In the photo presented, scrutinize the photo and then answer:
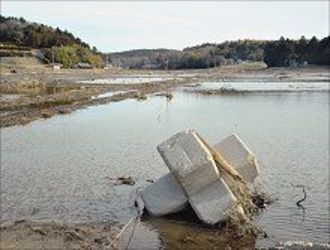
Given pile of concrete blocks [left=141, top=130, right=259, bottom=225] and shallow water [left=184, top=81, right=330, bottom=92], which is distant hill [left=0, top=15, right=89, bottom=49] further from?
pile of concrete blocks [left=141, top=130, right=259, bottom=225]

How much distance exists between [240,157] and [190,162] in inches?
92.3

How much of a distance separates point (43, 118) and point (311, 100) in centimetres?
2747

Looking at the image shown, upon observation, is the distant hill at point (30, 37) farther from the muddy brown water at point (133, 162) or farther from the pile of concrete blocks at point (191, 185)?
the pile of concrete blocks at point (191, 185)

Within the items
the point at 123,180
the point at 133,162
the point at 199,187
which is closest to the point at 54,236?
the point at 199,187

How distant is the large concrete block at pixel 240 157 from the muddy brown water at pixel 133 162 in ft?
3.36

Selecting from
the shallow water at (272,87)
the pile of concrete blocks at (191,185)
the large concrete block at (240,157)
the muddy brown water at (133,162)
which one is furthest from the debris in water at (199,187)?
the shallow water at (272,87)

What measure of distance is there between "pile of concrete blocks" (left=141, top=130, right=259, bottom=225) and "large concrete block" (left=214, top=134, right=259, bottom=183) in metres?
1.56

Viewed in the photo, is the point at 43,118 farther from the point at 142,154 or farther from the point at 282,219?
the point at 282,219

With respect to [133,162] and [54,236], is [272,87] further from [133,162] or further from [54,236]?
[54,236]

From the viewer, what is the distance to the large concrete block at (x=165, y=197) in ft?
48.4

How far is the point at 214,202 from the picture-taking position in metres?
14.1

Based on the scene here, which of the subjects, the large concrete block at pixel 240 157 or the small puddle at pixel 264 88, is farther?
the small puddle at pixel 264 88

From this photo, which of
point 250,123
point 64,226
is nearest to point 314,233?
point 64,226

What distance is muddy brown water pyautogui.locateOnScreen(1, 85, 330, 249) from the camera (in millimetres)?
15156
